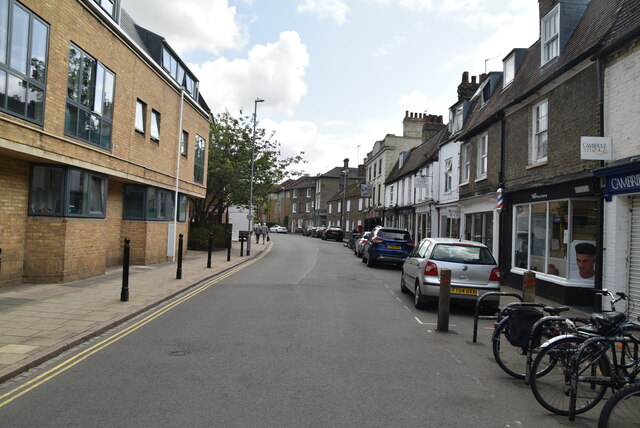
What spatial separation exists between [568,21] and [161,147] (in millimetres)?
13930

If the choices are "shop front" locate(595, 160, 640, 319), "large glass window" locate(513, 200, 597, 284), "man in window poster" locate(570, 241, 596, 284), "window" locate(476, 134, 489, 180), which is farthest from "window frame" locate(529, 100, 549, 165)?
"window" locate(476, 134, 489, 180)

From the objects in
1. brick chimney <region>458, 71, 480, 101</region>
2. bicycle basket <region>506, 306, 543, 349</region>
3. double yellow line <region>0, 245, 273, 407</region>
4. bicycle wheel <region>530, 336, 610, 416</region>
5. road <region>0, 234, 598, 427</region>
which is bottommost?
double yellow line <region>0, 245, 273, 407</region>

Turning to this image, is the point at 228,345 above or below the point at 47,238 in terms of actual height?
below

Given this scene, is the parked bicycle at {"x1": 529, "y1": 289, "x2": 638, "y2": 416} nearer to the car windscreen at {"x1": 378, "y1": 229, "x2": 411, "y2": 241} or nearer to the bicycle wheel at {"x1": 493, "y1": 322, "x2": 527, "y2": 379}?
the bicycle wheel at {"x1": 493, "y1": 322, "x2": 527, "y2": 379}

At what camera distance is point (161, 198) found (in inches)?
698

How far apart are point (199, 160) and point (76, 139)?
459 inches

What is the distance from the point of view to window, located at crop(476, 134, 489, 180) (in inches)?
715

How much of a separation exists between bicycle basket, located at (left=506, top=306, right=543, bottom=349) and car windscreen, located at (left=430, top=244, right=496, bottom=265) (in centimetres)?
456

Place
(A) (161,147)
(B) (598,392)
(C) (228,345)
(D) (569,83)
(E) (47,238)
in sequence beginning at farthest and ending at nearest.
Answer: (A) (161,147) → (D) (569,83) → (E) (47,238) → (C) (228,345) → (B) (598,392)

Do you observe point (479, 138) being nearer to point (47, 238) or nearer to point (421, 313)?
point (421, 313)

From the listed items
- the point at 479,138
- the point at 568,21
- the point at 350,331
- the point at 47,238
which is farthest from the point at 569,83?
the point at 47,238

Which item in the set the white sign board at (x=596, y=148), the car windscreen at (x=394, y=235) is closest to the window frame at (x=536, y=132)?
the white sign board at (x=596, y=148)

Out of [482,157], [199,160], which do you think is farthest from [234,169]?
[482,157]

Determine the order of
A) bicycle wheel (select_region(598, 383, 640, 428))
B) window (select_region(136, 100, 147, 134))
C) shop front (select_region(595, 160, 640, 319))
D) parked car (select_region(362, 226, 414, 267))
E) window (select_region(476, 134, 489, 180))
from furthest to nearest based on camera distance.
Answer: parked car (select_region(362, 226, 414, 267)) < window (select_region(476, 134, 489, 180)) < window (select_region(136, 100, 147, 134)) < shop front (select_region(595, 160, 640, 319)) < bicycle wheel (select_region(598, 383, 640, 428))
